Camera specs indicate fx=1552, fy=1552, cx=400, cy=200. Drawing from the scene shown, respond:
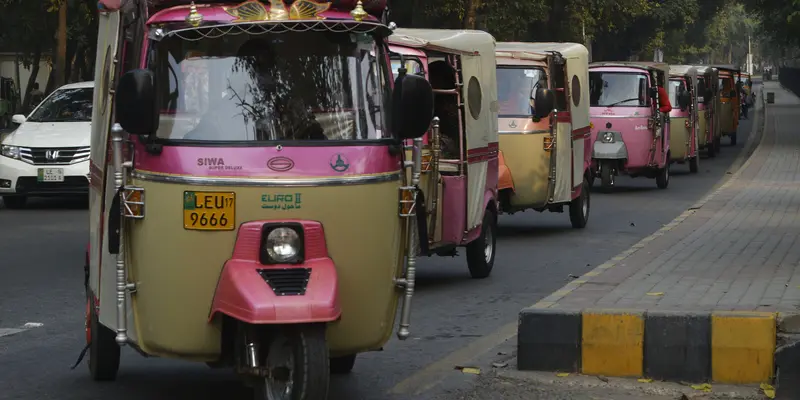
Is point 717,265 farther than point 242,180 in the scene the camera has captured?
Yes

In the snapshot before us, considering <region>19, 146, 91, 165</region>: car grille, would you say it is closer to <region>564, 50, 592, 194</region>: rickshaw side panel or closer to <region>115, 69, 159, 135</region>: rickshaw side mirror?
<region>564, 50, 592, 194</region>: rickshaw side panel

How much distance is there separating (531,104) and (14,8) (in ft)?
75.2

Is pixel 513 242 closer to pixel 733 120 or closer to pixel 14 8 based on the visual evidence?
pixel 14 8

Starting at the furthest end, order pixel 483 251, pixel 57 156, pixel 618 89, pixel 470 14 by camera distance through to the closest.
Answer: pixel 470 14
pixel 618 89
pixel 57 156
pixel 483 251

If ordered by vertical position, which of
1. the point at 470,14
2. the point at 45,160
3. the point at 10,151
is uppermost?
the point at 470,14

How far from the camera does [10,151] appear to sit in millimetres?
21484

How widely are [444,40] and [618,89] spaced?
583 inches

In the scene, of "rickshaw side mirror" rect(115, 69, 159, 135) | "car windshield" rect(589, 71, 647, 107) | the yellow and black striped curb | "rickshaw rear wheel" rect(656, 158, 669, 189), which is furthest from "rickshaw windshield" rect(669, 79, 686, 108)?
"rickshaw side mirror" rect(115, 69, 159, 135)

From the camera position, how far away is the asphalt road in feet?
27.8

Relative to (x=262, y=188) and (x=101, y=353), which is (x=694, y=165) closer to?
(x=101, y=353)

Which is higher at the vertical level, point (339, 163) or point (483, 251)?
point (339, 163)

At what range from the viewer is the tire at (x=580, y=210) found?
1938cm

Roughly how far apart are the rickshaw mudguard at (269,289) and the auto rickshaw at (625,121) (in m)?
20.2

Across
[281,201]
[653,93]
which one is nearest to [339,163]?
[281,201]
